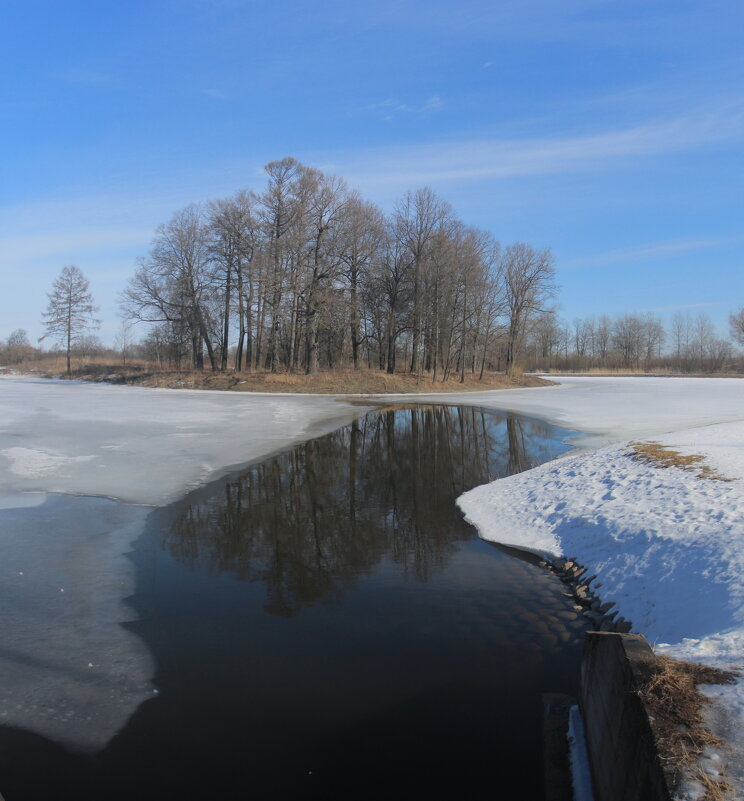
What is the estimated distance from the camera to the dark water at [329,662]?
3619mm

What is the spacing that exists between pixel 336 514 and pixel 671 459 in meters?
6.10

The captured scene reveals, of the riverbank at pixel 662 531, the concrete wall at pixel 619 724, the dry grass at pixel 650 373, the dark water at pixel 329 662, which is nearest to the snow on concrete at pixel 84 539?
the dark water at pixel 329 662

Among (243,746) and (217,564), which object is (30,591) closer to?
(217,564)

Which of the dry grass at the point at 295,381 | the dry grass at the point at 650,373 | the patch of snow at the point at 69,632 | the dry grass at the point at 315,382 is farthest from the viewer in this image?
the dry grass at the point at 650,373

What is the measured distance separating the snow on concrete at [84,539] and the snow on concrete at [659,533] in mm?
4323

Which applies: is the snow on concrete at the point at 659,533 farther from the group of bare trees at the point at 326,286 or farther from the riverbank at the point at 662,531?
the group of bare trees at the point at 326,286

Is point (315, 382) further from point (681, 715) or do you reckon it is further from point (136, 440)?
point (681, 715)

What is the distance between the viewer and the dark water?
11.9 feet

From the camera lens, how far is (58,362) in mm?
64125

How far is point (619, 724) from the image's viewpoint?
3229 millimetres

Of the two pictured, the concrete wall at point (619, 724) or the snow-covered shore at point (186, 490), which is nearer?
the concrete wall at point (619, 724)

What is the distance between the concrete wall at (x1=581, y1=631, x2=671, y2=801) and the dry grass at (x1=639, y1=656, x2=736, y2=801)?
0.05 metres

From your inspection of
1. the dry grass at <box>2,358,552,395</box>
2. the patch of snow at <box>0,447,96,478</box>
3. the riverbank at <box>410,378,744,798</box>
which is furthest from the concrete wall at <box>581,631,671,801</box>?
the dry grass at <box>2,358,552,395</box>

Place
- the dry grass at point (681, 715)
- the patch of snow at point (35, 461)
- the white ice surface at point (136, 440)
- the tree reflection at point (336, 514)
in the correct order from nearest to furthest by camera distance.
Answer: the dry grass at point (681, 715) → the tree reflection at point (336, 514) → the white ice surface at point (136, 440) → the patch of snow at point (35, 461)
